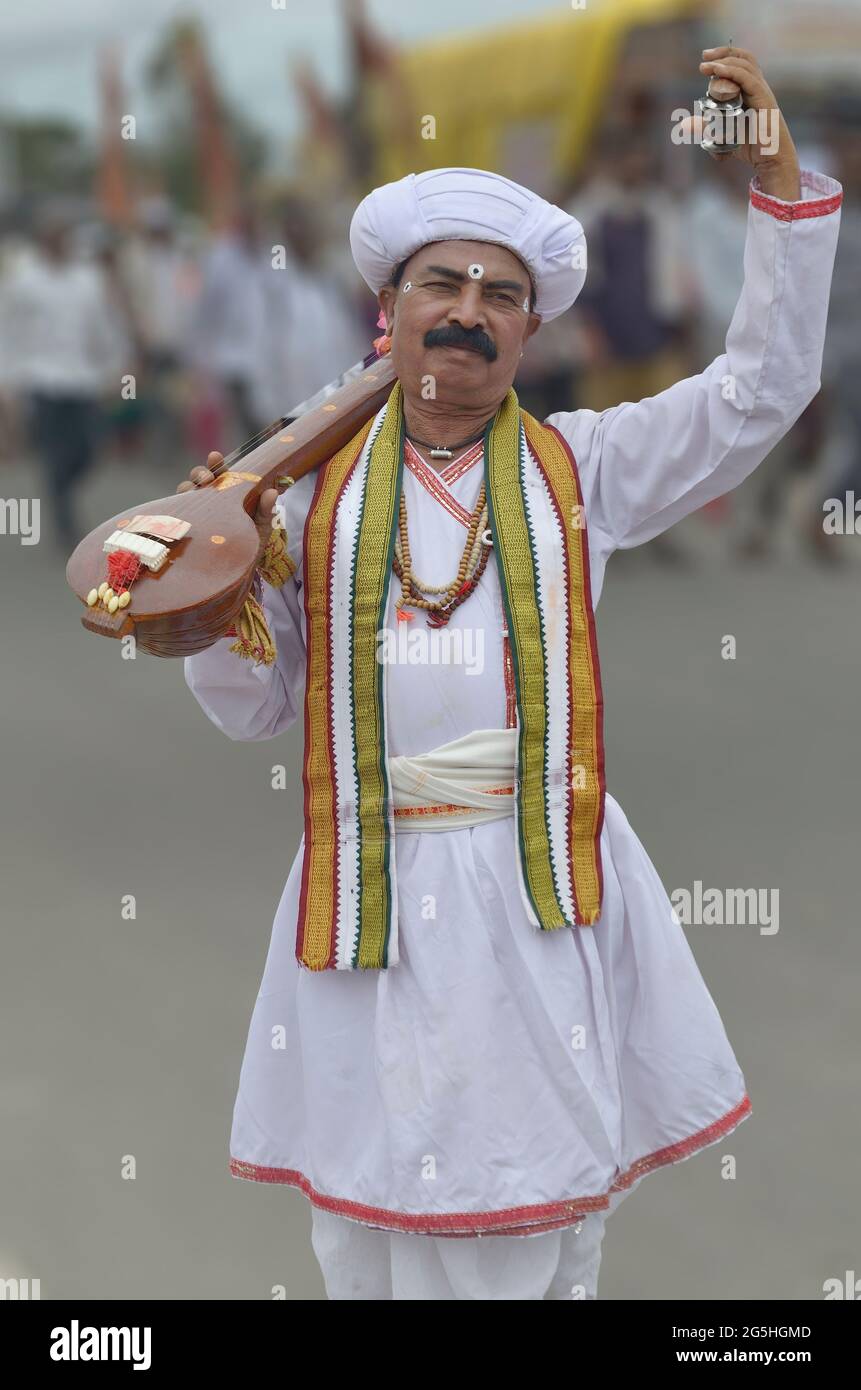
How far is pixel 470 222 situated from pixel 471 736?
68cm

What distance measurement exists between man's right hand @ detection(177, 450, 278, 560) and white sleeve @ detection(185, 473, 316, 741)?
4.3 inches

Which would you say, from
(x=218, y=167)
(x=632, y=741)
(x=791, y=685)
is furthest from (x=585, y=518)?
(x=218, y=167)

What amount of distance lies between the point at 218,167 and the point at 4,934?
1036 cm

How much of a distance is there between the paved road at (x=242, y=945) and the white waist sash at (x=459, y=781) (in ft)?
3.90

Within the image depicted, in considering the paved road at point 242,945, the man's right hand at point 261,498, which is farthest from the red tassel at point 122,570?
the paved road at point 242,945

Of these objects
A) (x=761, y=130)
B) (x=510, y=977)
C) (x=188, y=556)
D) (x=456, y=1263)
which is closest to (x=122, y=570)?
(x=188, y=556)

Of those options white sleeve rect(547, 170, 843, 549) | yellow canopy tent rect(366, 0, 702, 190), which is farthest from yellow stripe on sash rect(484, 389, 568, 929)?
yellow canopy tent rect(366, 0, 702, 190)

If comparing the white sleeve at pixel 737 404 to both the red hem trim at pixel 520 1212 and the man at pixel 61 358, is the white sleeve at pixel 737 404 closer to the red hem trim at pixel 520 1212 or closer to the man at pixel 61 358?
the red hem trim at pixel 520 1212

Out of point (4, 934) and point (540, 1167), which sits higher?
point (4, 934)

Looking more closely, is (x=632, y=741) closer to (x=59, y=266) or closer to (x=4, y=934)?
(x=4, y=934)

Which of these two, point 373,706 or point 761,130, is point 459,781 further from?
point 761,130

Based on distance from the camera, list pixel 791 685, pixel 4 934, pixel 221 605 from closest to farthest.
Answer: pixel 221 605, pixel 4 934, pixel 791 685

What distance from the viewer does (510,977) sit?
275 cm

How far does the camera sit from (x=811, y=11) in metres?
12.1
